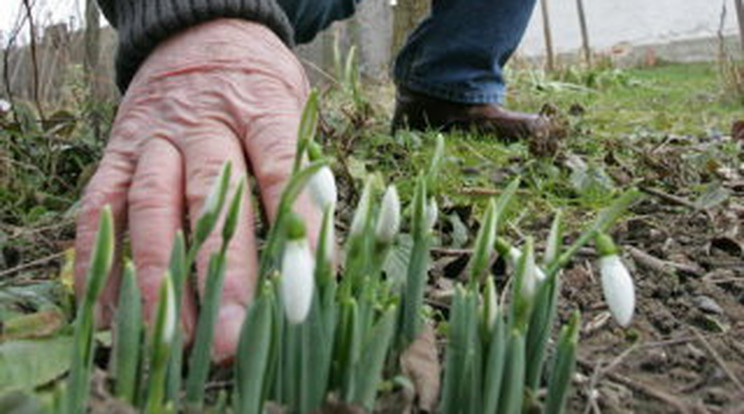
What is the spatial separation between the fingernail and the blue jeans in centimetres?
214

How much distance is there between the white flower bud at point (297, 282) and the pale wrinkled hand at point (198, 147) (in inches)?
9.7

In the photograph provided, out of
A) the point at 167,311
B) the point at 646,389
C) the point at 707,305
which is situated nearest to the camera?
the point at 167,311

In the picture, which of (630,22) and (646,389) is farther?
(630,22)

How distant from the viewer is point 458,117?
307 cm

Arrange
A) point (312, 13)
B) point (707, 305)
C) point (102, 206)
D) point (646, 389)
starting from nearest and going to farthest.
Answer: point (646, 389) → point (102, 206) → point (707, 305) → point (312, 13)

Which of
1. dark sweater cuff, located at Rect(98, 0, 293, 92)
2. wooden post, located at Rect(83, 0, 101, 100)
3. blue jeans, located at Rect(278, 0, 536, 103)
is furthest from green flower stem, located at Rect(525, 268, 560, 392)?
wooden post, located at Rect(83, 0, 101, 100)

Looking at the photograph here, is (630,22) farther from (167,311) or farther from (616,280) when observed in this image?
(167,311)

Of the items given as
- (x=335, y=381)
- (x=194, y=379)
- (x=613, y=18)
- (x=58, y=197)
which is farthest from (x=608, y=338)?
(x=613, y=18)

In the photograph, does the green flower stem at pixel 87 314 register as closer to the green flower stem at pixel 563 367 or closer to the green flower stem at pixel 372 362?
the green flower stem at pixel 372 362

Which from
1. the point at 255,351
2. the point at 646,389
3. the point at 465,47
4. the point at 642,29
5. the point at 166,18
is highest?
the point at 166,18

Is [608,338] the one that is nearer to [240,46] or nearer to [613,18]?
[240,46]

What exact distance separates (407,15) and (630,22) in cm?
946

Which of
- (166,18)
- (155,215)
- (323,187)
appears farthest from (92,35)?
(323,187)

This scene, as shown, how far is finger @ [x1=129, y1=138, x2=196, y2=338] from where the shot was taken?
103 cm
